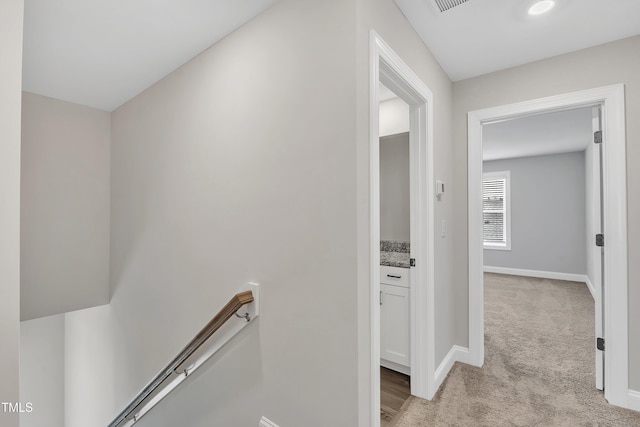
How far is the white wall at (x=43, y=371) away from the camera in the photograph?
3.49m

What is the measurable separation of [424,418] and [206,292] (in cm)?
166

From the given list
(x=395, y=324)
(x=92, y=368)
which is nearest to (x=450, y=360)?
(x=395, y=324)

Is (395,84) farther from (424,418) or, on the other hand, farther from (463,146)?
(424,418)

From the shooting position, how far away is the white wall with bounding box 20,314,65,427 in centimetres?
349

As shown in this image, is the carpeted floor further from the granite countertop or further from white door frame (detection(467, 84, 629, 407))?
the granite countertop

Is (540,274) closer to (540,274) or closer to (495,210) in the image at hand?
(540,274)

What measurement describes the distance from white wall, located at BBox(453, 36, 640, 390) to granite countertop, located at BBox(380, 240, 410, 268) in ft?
1.56

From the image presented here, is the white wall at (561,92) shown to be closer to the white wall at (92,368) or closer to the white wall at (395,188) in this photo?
the white wall at (395,188)

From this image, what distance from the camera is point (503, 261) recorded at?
6.30 m

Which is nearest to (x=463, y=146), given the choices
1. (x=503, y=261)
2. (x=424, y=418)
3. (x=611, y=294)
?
(x=611, y=294)

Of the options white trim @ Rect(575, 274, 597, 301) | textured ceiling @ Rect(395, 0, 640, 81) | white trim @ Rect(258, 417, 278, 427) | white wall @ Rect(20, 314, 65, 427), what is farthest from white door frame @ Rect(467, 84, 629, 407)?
white wall @ Rect(20, 314, 65, 427)

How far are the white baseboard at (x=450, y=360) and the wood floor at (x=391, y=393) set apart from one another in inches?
9.7

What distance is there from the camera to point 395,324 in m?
2.37

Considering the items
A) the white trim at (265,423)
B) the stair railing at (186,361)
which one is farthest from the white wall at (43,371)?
the white trim at (265,423)
